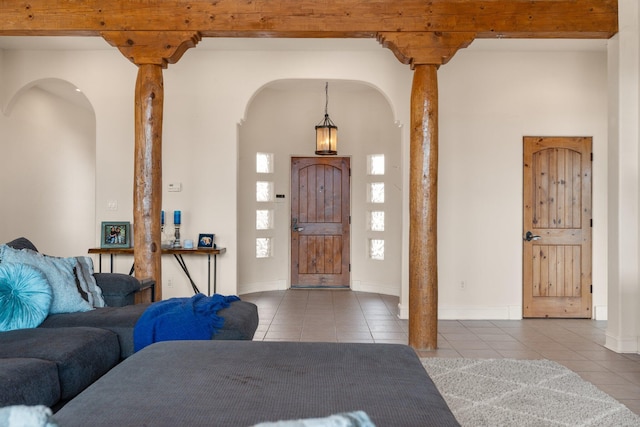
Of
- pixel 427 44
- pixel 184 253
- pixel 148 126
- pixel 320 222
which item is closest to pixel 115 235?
pixel 184 253

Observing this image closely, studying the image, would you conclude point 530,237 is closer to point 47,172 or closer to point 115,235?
point 115,235

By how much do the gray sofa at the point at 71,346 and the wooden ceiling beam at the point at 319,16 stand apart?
2.03m

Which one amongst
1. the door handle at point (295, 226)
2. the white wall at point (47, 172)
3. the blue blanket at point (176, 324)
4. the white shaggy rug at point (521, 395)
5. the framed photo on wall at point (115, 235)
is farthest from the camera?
the door handle at point (295, 226)

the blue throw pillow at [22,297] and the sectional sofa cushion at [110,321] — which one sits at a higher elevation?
the blue throw pillow at [22,297]

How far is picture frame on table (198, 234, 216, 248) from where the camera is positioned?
19.1 ft

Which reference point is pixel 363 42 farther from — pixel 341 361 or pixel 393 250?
pixel 341 361

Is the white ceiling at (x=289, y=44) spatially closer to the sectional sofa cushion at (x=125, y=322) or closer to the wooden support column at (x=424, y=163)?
the wooden support column at (x=424, y=163)

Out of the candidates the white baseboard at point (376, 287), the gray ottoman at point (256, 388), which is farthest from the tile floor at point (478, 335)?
the gray ottoman at point (256, 388)

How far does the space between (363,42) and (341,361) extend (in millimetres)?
4296

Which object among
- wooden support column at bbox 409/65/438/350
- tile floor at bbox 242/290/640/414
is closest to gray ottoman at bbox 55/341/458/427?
tile floor at bbox 242/290/640/414

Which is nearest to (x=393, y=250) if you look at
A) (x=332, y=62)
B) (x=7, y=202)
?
(x=332, y=62)

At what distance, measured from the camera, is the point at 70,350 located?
8.25 ft

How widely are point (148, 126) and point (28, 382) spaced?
9.25ft

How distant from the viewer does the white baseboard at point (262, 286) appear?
757 centimetres
